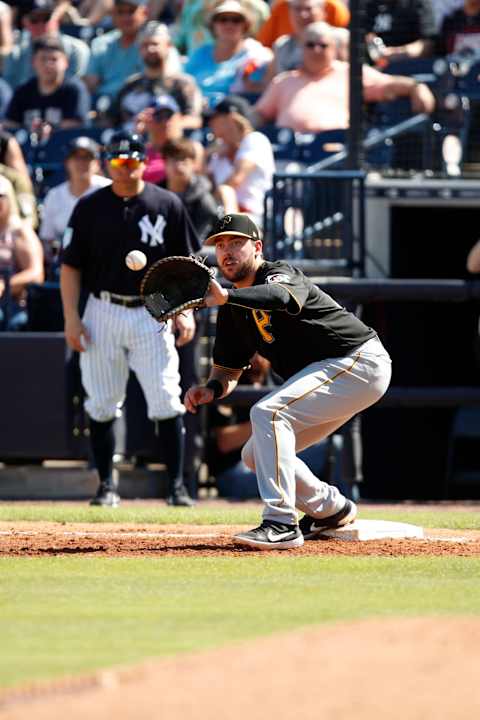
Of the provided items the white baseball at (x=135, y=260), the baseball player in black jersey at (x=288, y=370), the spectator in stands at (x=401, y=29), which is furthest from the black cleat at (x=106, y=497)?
the spectator in stands at (x=401, y=29)

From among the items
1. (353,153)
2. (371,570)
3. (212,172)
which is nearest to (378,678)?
(371,570)

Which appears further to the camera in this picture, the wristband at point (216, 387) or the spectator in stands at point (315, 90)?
the spectator in stands at point (315, 90)

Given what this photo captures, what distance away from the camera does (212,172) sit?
1272cm

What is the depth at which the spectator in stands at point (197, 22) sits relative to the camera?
603 inches

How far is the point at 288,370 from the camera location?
291 inches

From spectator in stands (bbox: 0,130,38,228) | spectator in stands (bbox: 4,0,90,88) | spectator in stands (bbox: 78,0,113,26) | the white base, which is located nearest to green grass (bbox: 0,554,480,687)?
the white base

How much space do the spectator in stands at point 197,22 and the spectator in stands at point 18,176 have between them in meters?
3.19

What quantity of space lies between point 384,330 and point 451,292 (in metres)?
1.06

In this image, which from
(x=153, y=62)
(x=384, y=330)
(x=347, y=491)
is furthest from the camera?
(x=153, y=62)

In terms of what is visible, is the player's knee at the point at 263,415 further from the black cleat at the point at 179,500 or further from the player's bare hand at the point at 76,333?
the black cleat at the point at 179,500

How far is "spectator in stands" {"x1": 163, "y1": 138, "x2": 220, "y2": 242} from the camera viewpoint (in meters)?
11.4

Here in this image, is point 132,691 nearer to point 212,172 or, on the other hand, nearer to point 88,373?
point 88,373

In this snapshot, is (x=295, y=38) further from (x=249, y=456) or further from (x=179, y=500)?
(x=249, y=456)

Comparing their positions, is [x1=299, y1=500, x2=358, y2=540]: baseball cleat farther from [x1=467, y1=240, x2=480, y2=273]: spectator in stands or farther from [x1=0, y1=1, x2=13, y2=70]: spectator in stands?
[x1=0, y1=1, x2=13, y2=70]: spectator in stands
